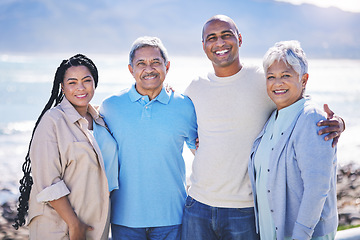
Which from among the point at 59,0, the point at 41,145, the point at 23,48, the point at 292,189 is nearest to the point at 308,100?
the point at 292,189

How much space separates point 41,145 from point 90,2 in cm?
19344

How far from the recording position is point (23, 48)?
121375 mm

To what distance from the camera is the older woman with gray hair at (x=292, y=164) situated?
2744 millimetres

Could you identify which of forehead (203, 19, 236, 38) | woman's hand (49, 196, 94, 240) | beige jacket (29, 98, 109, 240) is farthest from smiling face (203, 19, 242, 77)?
woman's hand (49, 196, 94, 240)

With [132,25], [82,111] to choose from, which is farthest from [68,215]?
[132,25]

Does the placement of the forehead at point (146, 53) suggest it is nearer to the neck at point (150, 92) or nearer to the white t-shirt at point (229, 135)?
the neck at point (150, 92)

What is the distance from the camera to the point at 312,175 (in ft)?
8.97

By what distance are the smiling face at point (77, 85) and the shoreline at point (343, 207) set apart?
2.72m

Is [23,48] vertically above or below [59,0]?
below

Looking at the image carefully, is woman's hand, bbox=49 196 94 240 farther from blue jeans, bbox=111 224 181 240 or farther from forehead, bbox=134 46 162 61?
forehead, bbox=134 46 162 61

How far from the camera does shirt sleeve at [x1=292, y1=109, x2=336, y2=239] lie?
2725 millimetres

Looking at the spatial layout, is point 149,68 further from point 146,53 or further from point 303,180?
point 303,180

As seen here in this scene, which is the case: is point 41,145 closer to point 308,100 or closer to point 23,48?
point 308,100

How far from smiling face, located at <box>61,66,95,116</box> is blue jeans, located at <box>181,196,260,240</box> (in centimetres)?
126
